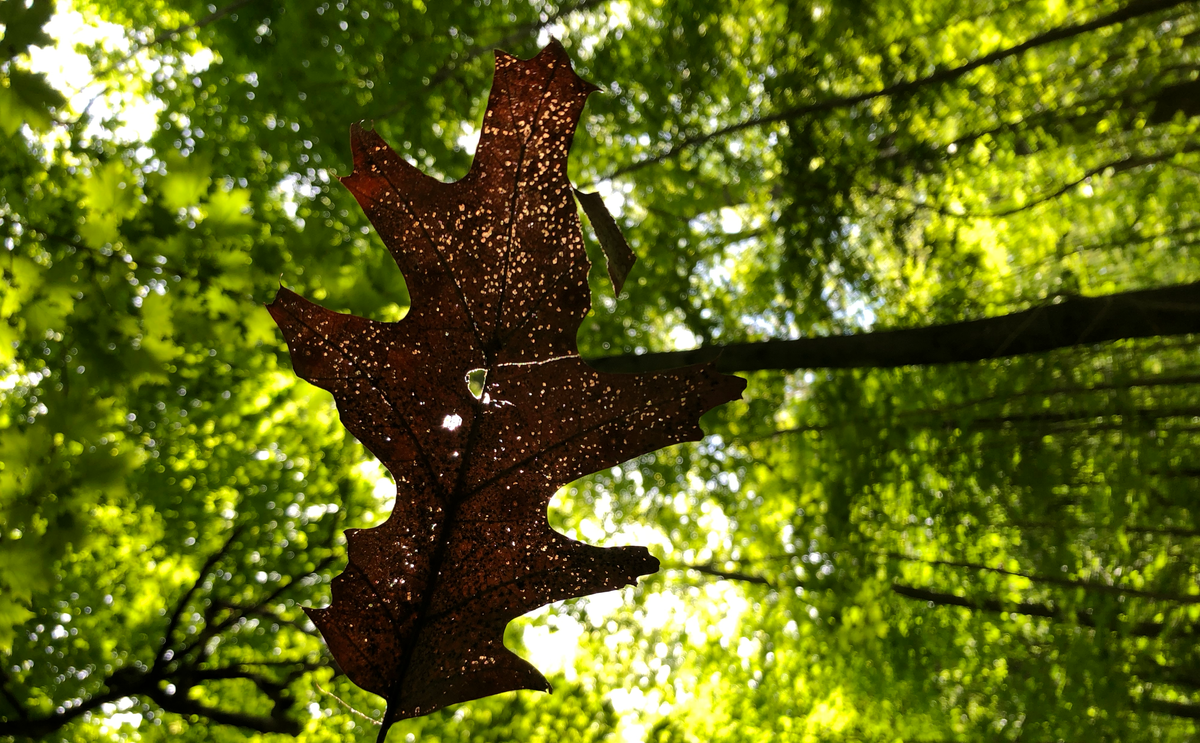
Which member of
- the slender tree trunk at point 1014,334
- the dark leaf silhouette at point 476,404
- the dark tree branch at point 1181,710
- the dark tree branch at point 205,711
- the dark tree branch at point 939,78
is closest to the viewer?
the dark leaf silhouette at point 476,404

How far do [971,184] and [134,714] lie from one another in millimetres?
5332

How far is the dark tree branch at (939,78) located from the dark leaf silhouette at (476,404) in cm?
291

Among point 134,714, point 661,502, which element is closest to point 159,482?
point 134,714

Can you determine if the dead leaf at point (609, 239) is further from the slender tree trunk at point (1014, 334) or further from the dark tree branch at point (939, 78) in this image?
the dark tree branch at point (939, 78)

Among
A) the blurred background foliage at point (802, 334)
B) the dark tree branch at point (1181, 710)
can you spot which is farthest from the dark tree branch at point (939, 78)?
the dark tree branch at point (1181, 710)

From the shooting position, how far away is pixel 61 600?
10.9 feet

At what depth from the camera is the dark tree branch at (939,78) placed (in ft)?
9.05

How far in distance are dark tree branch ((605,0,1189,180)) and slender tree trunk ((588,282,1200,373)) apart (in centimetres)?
116

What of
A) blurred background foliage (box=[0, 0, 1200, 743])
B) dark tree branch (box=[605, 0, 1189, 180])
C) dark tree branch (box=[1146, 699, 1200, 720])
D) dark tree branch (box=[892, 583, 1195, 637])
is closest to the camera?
dark tree branch (box=[605, 0, 1189, 180])

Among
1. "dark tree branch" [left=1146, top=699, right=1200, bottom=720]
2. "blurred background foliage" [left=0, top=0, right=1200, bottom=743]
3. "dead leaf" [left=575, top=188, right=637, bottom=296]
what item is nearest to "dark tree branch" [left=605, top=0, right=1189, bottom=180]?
"blurred background foliage" [left=0, top=0, right=1200, bottom=743]

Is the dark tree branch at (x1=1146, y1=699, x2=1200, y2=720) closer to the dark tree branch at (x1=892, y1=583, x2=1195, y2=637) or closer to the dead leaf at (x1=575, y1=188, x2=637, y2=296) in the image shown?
the dark tree branch at (x1=892, y1=583, x2=1195, y2=637)

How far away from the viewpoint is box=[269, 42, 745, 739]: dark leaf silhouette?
537 millimetres

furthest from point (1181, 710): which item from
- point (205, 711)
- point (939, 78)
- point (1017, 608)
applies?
point (205, 711)

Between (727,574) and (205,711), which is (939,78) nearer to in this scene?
(727,574)
